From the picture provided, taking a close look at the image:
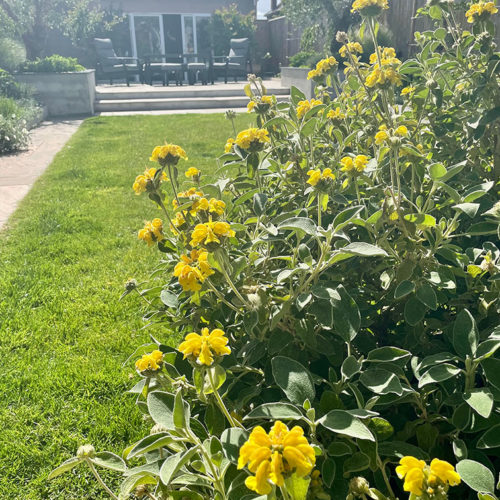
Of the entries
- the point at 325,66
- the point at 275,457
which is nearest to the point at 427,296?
the point at 275,457

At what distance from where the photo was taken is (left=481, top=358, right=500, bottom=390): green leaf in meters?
0.89

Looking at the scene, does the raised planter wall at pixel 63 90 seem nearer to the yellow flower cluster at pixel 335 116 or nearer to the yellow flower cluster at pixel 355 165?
the yellow flower cluster at pixel 335 116

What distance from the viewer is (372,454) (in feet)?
2.90

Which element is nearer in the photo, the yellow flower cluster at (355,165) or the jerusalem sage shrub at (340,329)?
the jerusalem sage shrub at (340,329)

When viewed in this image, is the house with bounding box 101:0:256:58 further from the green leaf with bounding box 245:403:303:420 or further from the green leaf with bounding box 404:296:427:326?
the green leaf with bounding box 245:403:303:420

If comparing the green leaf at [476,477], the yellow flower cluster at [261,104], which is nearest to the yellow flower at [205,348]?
the green leaf at [476,477]

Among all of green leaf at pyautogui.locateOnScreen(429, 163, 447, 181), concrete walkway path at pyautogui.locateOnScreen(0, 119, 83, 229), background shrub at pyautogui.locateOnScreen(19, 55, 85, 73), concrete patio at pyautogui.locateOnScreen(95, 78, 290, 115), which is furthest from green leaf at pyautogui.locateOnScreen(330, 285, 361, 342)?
background shrub at pyautogui.locateOnScreen(19, 55, 85, 73)

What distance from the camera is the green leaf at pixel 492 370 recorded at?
0.89m

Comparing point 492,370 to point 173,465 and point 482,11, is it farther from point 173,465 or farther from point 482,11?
point 482,11

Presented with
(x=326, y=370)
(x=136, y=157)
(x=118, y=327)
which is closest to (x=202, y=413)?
(x=326, y=370)

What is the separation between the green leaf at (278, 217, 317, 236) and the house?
1594 cm

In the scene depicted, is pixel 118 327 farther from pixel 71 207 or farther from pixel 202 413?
pixel 71 207

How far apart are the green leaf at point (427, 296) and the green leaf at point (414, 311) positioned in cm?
4

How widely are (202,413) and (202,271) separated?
44cm
